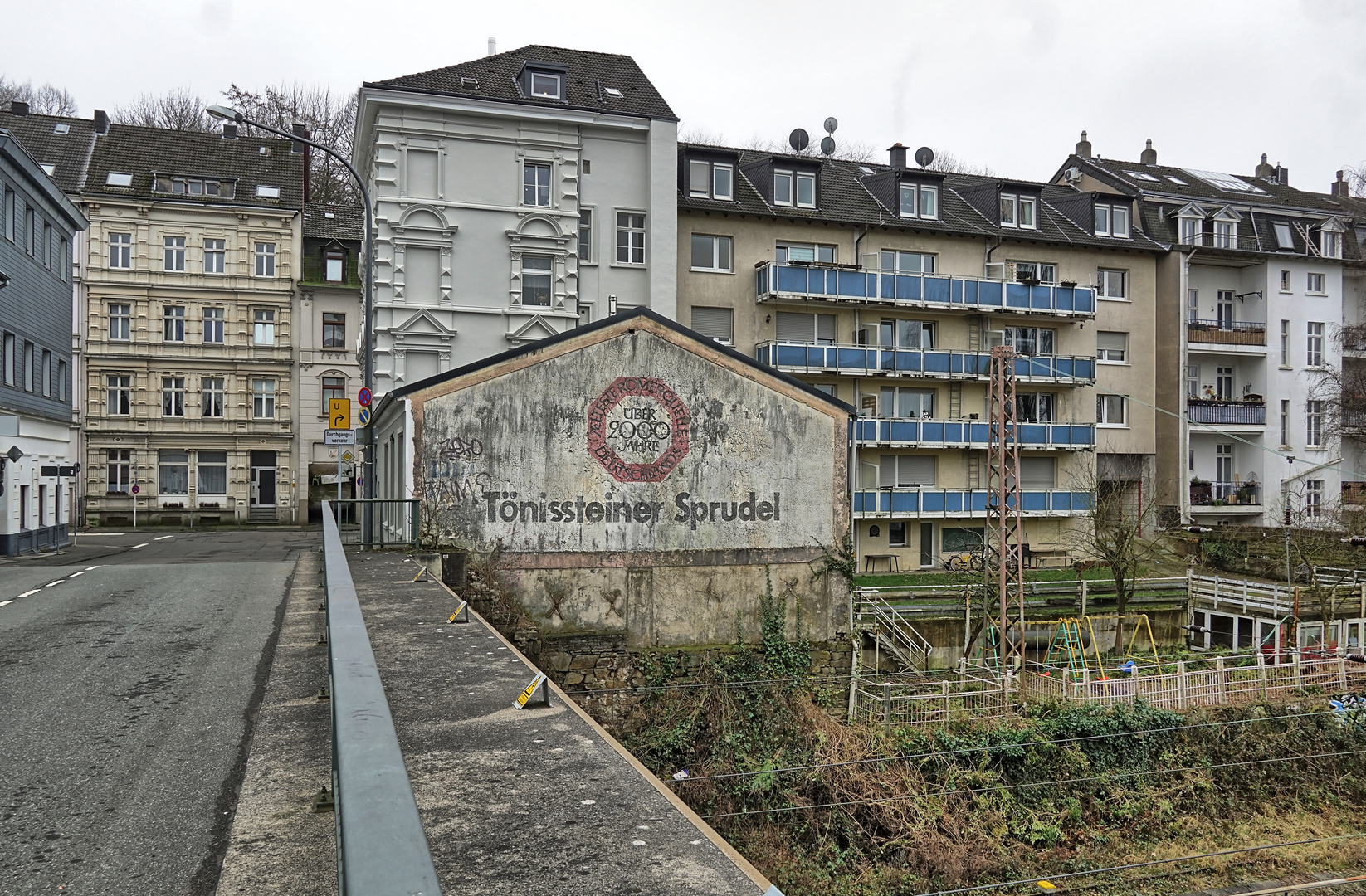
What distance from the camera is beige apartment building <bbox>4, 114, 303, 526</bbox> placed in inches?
1676

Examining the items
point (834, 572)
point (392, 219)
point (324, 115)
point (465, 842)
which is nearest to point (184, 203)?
point (324, 115)

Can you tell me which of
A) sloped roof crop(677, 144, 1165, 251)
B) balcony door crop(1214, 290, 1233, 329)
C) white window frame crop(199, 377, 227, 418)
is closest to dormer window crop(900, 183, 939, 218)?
sloped roof crop(677, 144, 1165, 251)

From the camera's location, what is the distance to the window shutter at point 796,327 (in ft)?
111

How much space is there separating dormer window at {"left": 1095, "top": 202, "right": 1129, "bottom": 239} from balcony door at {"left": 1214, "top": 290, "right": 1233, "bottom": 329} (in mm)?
5183

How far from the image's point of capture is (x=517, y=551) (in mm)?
19828

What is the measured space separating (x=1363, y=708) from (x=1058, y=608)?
8347mm

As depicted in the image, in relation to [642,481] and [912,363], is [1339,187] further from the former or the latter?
[642,481]

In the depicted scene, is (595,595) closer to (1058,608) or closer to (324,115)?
(1058,608)

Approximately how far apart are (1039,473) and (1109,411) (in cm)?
449

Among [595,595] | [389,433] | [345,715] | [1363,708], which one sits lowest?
[1363,708]

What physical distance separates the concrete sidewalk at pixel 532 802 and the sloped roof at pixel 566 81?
26014 mm

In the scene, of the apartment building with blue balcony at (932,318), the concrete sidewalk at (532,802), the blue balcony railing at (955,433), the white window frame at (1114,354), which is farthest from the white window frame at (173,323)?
the concrete sidewalk at (532,802)

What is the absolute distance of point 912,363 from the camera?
33.8m

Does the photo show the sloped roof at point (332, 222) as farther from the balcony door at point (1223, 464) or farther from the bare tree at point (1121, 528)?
the balcony door at point (1223, 464)
